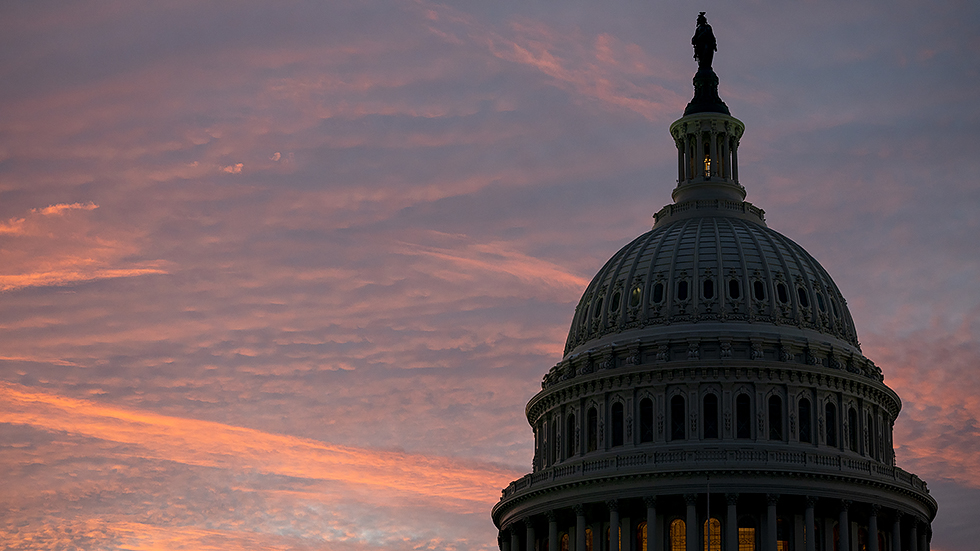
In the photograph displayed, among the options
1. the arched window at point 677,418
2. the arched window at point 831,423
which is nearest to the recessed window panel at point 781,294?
the arched window at point 831,423

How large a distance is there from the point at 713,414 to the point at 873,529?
12.6 m

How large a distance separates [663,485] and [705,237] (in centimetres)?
2241

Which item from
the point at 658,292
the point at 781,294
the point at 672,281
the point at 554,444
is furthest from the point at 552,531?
the point at 781,294

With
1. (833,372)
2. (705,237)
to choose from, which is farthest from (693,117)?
(833,372)

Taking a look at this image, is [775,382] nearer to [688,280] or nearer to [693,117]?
[688,280]

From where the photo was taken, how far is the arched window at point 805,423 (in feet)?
401

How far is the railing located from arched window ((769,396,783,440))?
10.7 ft

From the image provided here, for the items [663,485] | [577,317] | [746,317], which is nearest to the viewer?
[663,485]

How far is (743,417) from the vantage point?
122 m

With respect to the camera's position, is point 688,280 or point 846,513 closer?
point 846,513

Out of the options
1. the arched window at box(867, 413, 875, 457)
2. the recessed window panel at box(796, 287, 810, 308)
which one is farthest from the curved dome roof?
the arched window at box(867, 413, 875, 457)

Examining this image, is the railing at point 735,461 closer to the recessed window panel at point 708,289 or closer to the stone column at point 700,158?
the recessed window panel at point 708,289

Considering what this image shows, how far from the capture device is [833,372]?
124062 mm

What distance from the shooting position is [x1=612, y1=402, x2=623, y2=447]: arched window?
123812mm
